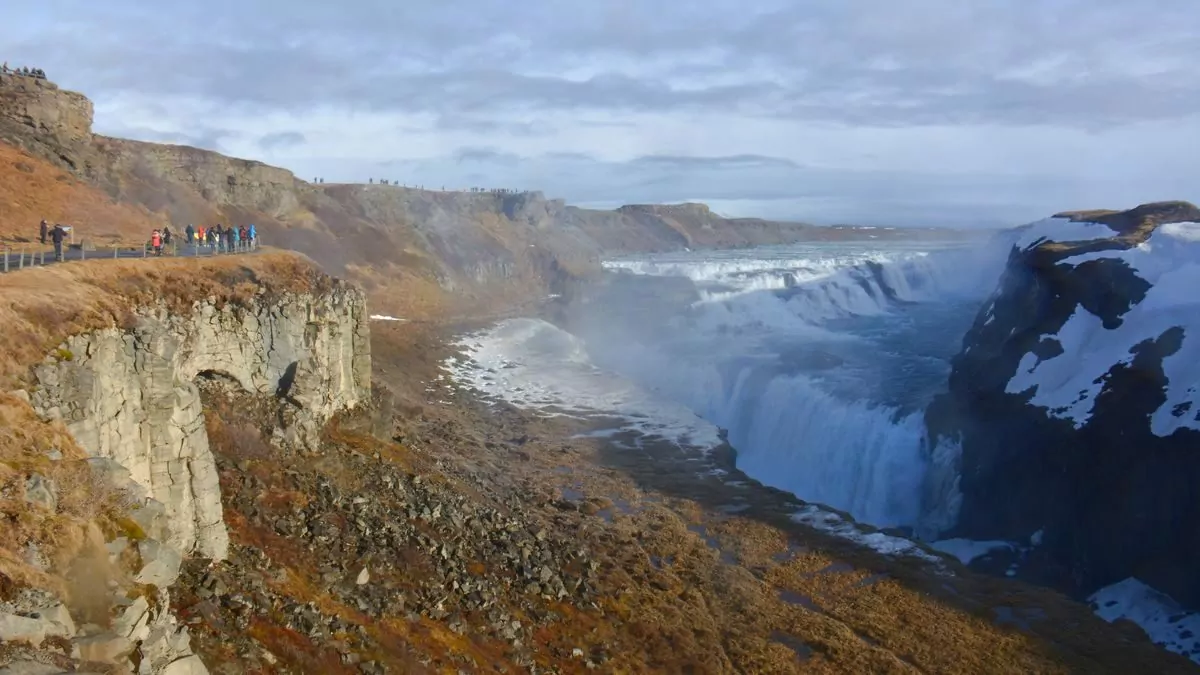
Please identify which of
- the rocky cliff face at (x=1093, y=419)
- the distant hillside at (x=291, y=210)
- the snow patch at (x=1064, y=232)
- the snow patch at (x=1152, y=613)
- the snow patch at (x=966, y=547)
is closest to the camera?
the snow patch at (x=1152, y=613)

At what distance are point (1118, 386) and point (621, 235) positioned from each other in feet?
408

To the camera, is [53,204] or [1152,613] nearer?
[1152,613]

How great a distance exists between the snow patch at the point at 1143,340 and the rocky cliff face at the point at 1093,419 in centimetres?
5

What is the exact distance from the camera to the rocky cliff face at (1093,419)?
22.5 m

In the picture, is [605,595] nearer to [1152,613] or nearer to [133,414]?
[133,414]

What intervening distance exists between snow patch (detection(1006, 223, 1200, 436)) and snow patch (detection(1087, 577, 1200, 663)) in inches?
177

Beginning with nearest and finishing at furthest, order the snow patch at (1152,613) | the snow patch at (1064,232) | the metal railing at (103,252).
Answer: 1. the metal railing at (103,252)
2. the snow patch at (1152,613)
3. the snow patch at (1064,232)

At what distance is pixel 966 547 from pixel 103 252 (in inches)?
1070

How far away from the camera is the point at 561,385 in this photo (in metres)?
44.8

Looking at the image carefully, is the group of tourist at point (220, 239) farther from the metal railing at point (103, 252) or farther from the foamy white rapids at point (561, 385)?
the foamy white rapids at point (561, 385)

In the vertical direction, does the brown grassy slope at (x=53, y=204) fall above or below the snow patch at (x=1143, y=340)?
above

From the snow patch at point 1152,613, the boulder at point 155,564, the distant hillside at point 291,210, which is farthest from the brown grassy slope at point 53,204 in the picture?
the snow patch at point 1152,613

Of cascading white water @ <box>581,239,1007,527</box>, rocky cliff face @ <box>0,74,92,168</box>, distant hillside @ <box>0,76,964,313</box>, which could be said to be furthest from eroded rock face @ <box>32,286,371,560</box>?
rocky cliff face @ <box>0,74,92,168</box>

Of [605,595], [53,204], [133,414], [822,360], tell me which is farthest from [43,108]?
[822,360]
